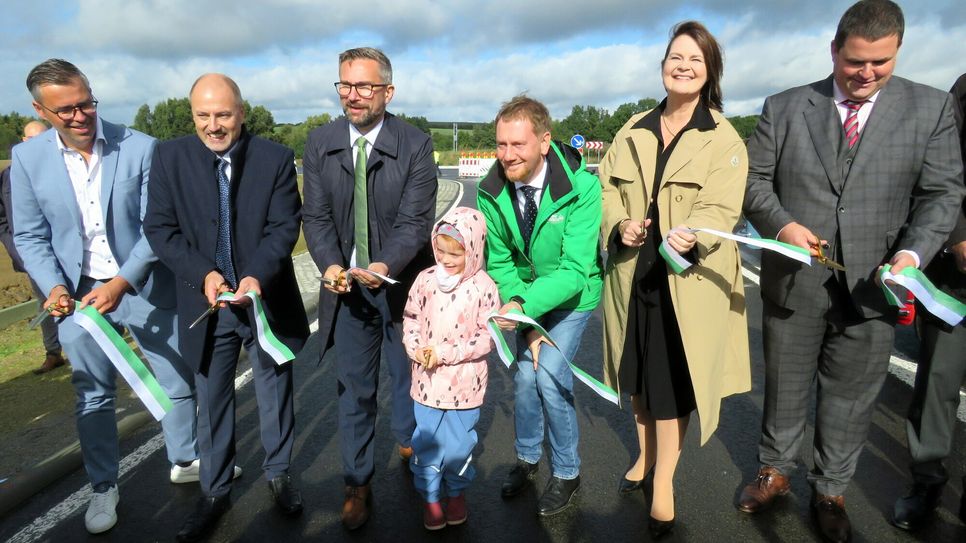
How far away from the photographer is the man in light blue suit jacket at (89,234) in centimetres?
333

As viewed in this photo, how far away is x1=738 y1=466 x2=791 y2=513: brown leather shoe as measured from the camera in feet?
11.3

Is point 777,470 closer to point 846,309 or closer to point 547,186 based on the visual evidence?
point 846,309

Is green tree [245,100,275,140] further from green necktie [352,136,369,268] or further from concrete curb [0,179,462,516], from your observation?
green necktie [352,136,369,268]

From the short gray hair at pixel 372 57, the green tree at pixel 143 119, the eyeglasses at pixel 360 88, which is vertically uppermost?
the short gray hair at pixel 372 57

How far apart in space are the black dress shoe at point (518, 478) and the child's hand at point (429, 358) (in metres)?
1.00

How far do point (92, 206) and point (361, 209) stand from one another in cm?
143

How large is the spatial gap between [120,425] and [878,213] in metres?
4.73

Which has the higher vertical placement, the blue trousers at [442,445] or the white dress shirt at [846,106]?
the white dress shirt at [846,106]

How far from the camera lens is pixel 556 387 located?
135 inches

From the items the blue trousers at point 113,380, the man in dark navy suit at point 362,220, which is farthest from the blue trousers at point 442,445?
the blue trousers at point 113,380

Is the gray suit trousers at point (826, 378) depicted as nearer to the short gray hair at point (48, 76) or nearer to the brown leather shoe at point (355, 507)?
the brown leather shoe at point (355, 507)

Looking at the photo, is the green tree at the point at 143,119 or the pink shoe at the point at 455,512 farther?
the green tree at the point at 143,119

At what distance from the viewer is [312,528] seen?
11.2 ft

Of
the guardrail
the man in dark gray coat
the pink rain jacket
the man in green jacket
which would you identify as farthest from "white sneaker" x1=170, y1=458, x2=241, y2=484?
the guardrail
